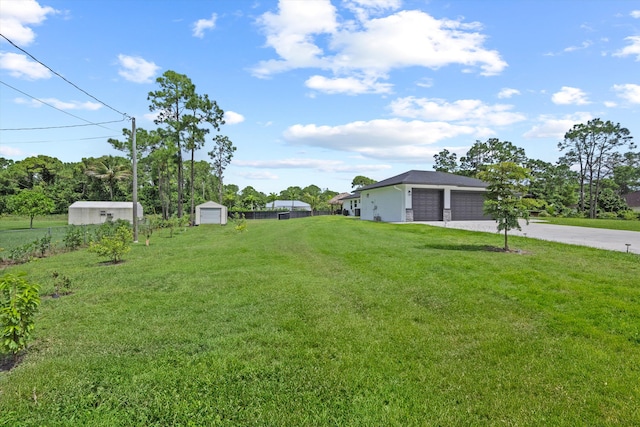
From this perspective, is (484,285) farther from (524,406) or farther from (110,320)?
(110,320)

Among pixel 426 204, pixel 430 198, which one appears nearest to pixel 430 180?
pixel 430 198

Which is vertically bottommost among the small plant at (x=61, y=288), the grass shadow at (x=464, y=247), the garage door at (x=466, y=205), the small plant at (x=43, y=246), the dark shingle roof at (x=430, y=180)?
the small plant at (x=61, y=288)

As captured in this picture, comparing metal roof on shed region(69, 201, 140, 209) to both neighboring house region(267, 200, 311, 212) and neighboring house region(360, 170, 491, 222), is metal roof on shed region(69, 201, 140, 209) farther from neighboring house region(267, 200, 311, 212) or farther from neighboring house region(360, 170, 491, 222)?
neighboring house region(267, 200, 311, 212)

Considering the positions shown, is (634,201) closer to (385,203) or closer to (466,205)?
(466,205)

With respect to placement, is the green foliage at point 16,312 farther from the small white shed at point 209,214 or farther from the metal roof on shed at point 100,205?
the metal roof on shed at point 100,205

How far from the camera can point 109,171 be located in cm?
4291

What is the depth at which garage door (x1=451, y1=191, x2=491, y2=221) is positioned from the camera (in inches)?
901

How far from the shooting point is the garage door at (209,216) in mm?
29375

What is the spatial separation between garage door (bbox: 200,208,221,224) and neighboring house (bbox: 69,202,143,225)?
294 inches

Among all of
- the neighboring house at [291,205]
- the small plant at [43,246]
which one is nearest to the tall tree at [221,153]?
the neighboring house at [291,205]

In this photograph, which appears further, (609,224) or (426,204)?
(426,204)

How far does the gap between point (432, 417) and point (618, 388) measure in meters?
1.59

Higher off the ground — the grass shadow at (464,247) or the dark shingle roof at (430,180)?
the dark shingle roof at (430,180)

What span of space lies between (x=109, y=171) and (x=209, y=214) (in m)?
22.3
